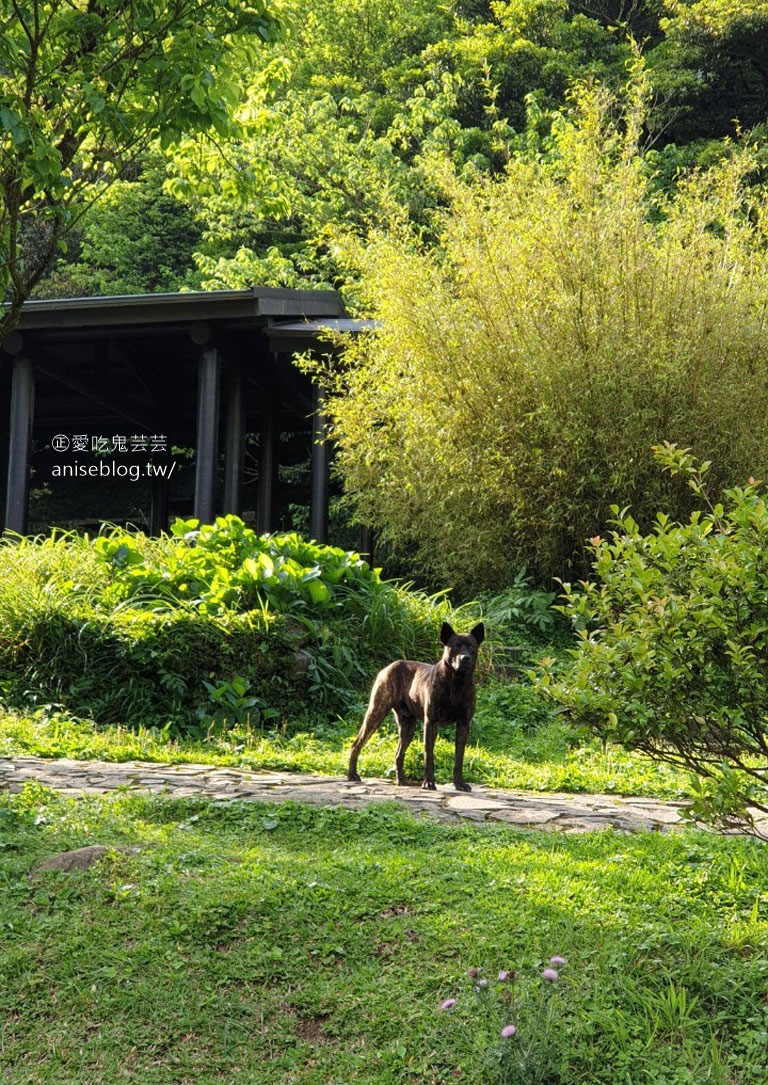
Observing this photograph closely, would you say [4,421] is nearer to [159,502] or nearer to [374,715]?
[159,502]

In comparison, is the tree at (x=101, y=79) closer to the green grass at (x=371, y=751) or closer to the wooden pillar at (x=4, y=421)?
the green grass at (x=371, y=751)

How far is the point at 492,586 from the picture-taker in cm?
1070

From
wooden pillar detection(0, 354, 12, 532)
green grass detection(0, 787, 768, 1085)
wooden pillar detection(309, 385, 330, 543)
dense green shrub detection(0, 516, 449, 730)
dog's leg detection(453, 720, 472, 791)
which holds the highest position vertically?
wooden pillar detection(0, 354, 12, 532)

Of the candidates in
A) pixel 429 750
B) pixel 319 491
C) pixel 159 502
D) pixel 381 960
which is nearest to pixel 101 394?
pixel 159 502

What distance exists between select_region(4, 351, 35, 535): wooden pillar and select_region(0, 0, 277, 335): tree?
291 inches

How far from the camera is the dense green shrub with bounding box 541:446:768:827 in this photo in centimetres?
330

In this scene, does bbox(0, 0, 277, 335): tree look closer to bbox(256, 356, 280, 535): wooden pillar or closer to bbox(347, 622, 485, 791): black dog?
bbox(347, 622, 485, 791): black dog

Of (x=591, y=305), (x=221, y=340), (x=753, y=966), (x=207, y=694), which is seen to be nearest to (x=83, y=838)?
(x=753, y=966)

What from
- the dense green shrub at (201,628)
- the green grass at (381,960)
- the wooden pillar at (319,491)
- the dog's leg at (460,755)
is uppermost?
the wooden pillar at (319,491)

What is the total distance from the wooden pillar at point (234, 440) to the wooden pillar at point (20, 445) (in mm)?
2356

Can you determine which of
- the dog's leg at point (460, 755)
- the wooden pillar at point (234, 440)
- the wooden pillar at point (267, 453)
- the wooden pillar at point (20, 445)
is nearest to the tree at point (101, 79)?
Result: the dog's leg at point (460, 755)

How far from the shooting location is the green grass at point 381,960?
117 inches

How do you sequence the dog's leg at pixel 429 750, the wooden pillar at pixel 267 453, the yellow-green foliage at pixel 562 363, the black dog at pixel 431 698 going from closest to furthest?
the black dog at pixel 431 698
the dog's leg at pixel 429 750
the yellow-green foliage at pixel 562 363
the wooden pillar at pixel 267 453

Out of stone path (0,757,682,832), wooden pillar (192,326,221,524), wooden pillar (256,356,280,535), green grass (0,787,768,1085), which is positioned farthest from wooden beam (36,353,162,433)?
green grass (0,787,768,1085)
